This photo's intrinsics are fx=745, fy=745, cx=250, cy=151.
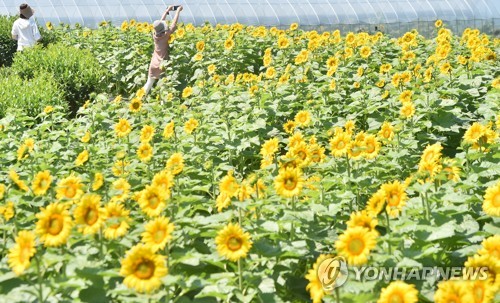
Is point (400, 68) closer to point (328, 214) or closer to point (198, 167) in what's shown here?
point (198, 167)

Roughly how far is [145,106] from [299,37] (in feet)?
11.3

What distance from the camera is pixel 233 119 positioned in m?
5.76

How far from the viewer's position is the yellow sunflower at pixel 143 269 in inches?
92.3

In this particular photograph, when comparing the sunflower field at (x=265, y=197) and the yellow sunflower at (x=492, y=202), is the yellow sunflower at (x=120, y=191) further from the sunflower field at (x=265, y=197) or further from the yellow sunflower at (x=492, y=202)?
the yellow sunflower at (x=492, y=202)

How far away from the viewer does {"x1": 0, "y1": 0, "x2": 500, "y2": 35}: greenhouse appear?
54.9 ft

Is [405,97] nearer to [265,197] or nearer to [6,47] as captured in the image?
[265,197]

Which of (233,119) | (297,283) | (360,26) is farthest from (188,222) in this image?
(360,26)

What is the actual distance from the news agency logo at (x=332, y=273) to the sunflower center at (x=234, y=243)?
0.98 ft

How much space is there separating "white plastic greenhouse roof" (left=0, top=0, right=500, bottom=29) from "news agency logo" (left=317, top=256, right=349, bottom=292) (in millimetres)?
14733

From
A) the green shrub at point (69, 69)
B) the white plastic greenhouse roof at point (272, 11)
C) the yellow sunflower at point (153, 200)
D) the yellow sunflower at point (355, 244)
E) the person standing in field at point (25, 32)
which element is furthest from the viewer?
the white plastic greenhouse roof at point (272, 11)

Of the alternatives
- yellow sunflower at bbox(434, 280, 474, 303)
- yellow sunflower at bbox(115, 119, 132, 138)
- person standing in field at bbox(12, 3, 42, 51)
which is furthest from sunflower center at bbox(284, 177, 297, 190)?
person standing in field at bbox(12, 3, 42, 51)

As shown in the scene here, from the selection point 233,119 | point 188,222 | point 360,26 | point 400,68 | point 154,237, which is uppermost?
point 154,237

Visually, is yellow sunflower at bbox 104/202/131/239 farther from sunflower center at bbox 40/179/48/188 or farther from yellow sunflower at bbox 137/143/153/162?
yellow sunflower at bbox 137/143/153/162

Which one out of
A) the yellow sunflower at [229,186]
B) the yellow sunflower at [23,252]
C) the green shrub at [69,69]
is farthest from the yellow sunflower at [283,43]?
the yellow sunflower at [23,252]
